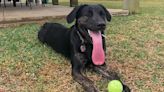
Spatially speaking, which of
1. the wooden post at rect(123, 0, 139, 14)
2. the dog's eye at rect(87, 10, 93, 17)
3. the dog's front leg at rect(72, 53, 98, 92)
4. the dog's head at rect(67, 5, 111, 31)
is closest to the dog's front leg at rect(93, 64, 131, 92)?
the dog's front leg at rect(72, 53, 98, 92)

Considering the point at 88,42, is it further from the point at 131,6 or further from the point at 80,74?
the point at 131,6

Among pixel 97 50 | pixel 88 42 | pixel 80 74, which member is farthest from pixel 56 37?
pixel 80 74

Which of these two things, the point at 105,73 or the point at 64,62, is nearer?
the point at 105,73

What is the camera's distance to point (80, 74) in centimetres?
494

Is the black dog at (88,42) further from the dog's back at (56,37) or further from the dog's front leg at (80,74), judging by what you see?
the dog's back at (56,37)

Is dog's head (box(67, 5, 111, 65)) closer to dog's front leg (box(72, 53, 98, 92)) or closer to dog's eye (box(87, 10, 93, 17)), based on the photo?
dog's eye (box(87, 10, 93, 17))

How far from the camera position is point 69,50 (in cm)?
555

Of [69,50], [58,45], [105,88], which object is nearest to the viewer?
[105,88]

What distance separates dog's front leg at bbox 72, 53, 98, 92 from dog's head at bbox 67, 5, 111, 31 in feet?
1.40

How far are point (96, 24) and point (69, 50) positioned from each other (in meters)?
0.82

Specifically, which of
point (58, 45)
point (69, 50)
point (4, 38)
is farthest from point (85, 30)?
point (4, 38)

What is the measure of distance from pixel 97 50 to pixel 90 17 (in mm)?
430

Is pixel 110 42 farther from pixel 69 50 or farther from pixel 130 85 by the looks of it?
pixel 130 85

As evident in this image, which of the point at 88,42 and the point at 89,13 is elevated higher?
the point at 89,13
